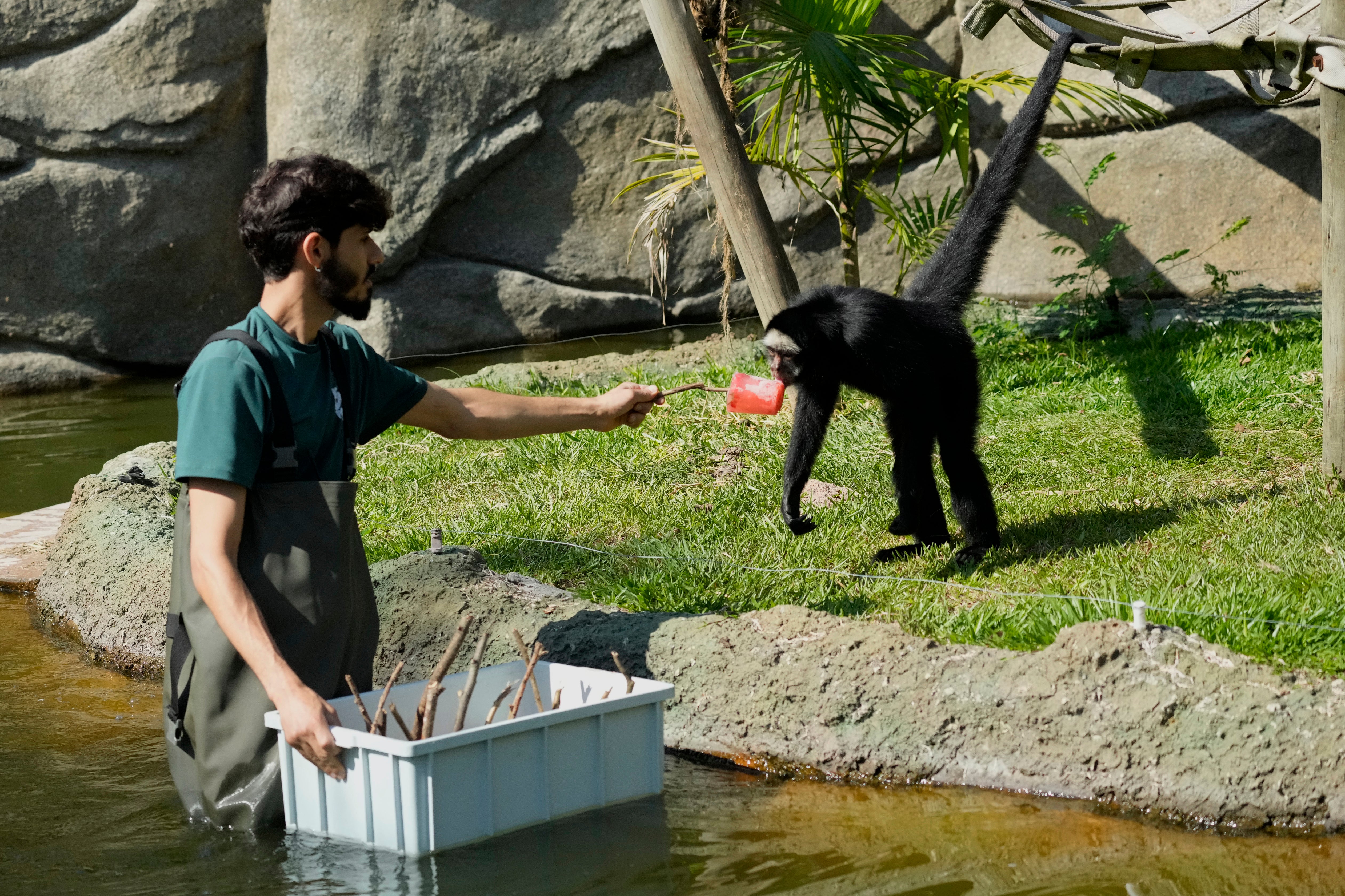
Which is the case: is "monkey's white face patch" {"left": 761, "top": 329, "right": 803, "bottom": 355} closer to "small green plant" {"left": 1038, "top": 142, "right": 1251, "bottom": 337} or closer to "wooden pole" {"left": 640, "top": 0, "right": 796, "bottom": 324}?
"wooden pole" {"left": 640, "top": 0, "right": 796, "bottom": 324}

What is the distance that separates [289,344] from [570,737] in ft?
4.11

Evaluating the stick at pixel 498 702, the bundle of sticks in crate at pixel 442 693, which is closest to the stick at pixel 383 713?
the bundle of sticks in crate at pixel 442 693

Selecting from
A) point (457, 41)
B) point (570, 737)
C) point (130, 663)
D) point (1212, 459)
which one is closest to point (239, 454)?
point (570, 737)

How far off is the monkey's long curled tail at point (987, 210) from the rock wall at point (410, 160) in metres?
5.69

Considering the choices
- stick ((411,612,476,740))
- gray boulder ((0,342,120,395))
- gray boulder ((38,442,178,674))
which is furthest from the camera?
gray boulder ((0,342,120,395))

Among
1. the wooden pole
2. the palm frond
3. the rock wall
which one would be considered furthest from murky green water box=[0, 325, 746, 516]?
the wooden pole

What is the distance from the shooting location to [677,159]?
9.12 m

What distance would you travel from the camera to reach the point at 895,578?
4848 millimetres

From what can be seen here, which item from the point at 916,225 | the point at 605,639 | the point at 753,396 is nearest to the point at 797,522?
the point at 753,396

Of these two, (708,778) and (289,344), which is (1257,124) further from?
(289,344)

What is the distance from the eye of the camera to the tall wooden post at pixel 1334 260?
5.07 meters

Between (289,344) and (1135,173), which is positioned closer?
(289,344)

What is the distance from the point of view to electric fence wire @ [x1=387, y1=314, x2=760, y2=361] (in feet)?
39.9

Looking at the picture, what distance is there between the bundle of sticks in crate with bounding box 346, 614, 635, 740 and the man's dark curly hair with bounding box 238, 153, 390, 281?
1069 mm
